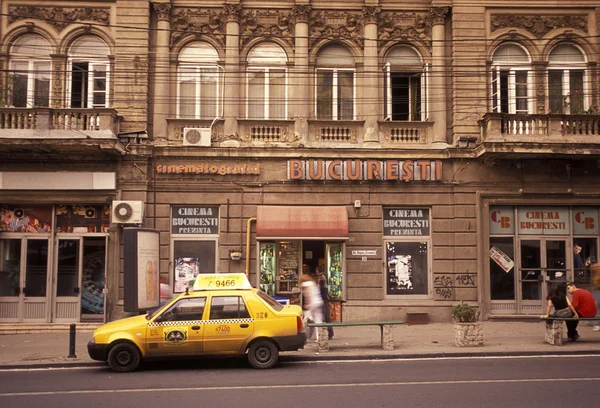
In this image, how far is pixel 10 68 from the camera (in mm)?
17891

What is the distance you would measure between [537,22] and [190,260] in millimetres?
13433

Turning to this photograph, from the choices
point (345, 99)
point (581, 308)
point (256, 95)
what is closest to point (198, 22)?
point (256, 95)

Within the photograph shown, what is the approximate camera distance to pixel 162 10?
17922mm

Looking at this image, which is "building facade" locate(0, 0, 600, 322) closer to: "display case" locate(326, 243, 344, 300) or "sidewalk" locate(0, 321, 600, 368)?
"display case" locate(326, 243, 344, 300)

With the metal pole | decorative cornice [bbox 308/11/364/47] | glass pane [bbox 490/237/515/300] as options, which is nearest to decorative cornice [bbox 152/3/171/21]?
decorative cornice [bbox 308/11/364/47]

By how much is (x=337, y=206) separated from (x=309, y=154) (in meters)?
1.83

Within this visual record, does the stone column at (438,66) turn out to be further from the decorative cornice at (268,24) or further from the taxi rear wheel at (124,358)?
the taxi rear wheel at (124,358)

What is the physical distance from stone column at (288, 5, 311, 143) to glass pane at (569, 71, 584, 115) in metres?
A: 8.42

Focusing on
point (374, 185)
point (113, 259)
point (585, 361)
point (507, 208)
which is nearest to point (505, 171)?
point (507, 208)

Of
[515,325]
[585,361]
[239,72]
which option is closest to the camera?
[585,361]

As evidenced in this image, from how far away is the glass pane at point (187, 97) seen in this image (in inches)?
714

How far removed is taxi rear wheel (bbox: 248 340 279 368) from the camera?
11.1m

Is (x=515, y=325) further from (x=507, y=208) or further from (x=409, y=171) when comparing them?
(x=409, y=171)

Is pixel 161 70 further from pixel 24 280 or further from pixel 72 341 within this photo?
pixel 72 341
